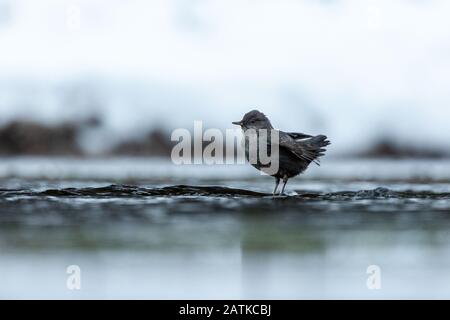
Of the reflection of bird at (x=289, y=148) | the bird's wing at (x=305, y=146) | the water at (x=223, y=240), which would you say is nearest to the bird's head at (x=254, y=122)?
the reflection of bird at (x=289, y=148)

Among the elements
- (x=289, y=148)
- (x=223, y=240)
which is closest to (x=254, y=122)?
(x=289, y=148)

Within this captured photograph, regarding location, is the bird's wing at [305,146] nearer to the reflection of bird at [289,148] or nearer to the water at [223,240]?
the reflection of bird at [289,148]

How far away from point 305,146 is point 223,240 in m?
3.87

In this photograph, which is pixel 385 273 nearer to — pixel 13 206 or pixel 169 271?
pixel 169 271

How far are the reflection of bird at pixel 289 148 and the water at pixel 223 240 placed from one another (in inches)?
12.2

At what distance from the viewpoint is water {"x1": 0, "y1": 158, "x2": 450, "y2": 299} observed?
246 inches

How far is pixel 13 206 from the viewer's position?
9.73 metres

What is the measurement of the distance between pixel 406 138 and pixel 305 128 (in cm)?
208

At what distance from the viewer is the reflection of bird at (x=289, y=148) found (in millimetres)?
11141

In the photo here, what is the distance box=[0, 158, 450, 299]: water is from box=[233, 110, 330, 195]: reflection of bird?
0.31 m

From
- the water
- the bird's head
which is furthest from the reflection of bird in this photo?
the water

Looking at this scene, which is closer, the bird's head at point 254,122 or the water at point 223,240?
the water at point 223,240

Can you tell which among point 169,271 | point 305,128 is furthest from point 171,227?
point 305,128
